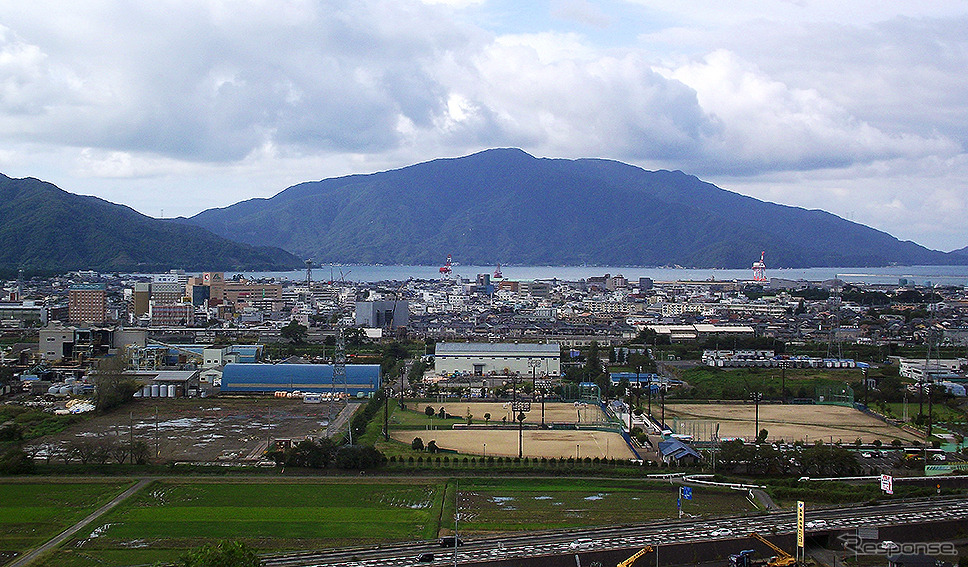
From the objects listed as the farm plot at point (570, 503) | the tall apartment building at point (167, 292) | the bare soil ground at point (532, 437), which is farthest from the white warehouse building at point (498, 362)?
the tall apartment building at point (167, 292)

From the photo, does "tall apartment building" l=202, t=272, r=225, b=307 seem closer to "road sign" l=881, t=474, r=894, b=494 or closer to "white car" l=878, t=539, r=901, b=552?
"road sign" l=881, t=474, r=894, b=494

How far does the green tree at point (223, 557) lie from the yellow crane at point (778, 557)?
4.77 metres

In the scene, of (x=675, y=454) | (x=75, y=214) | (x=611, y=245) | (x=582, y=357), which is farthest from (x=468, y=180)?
(x=675, y=454)

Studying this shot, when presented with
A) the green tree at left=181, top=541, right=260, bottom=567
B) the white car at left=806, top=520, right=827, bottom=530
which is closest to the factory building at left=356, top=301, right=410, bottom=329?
the white car at left=806, top=520, right=827, bottom=530

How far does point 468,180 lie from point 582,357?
14079cm

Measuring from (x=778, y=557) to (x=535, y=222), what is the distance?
139400 millimetres

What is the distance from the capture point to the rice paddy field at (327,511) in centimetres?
898

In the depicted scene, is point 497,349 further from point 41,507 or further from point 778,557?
point 778,557

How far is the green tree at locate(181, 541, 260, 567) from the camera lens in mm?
6953

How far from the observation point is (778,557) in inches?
324

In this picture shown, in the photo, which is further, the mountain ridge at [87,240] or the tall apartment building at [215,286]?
the mountain ridge at [87,240]

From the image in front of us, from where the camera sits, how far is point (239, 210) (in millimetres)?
166500

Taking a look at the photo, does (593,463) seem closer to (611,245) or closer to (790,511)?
(790,511)

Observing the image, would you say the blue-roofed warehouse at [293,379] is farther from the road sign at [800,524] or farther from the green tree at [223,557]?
the road sign at [800,524]
